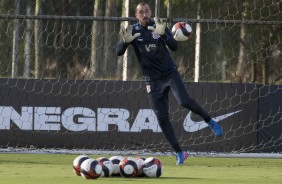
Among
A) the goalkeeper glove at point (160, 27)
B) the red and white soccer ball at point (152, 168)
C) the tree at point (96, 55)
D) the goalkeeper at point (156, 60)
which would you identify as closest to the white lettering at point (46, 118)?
the tree at point (96, 55)

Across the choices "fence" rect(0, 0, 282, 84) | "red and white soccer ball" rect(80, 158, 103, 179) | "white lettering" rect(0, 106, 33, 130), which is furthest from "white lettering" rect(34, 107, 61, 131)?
"red and white soccer ball" rect(80, 158, 103, 179)

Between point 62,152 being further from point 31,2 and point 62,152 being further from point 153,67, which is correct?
point 31,2

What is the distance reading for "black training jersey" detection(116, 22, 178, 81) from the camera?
12516 millimetres

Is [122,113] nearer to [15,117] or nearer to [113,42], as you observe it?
[15,117]

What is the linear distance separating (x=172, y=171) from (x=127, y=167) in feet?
5.44

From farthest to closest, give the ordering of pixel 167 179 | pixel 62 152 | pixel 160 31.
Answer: pixel 62 152 < pixel 160 31 < pixel 167 179

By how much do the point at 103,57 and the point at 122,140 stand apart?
6.85 ft

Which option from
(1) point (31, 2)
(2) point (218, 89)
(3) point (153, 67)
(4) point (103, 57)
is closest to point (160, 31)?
(3) point (153, 67)

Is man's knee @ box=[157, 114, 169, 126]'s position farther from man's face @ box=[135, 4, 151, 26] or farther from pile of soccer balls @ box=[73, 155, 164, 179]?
pile of soccer balls @ box=[73, 155, 164, 179]

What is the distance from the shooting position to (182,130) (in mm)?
15523

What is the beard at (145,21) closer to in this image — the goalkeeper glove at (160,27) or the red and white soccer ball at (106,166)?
the goalkeeper glove at (160,27)

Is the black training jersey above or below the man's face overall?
below

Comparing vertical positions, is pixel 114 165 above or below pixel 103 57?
below

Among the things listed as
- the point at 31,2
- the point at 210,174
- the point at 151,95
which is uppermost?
the point at 31,2
